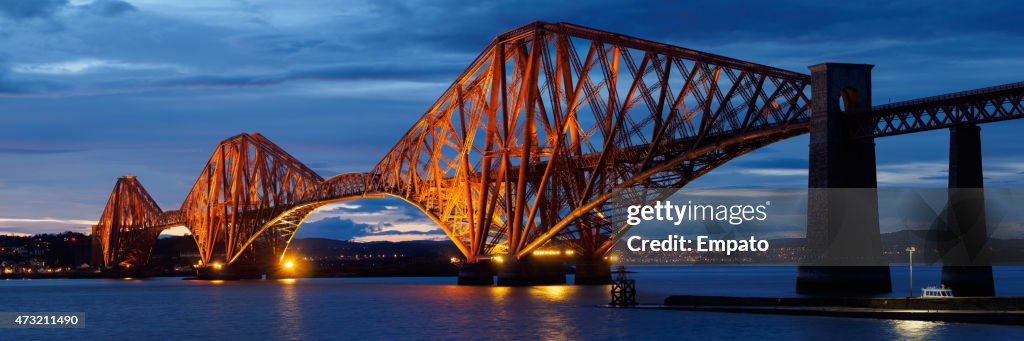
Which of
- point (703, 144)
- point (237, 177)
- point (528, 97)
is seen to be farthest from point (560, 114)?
point (237, 177)

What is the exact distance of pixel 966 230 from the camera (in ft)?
211

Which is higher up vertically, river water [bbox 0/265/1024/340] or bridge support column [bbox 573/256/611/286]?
bridge support column [bbox 573/256/611/286]

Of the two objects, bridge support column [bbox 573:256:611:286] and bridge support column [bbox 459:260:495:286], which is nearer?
bridge support column [bbox 459:260:495:286]

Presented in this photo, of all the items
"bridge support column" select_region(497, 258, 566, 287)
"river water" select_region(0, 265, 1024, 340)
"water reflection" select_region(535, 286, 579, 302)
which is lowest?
Result: "river water" select_region(0, 265, 1024, 340)

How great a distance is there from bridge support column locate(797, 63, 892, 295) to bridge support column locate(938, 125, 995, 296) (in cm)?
720

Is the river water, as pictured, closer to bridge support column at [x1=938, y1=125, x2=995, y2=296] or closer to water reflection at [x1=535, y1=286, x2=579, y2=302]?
water reflection at [x1=535, y1=286, x2=579, y2=302]

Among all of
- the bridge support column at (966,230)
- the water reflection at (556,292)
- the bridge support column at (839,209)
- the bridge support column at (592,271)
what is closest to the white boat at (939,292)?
the bridge support column at (966,230)

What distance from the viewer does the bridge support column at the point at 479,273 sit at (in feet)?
392

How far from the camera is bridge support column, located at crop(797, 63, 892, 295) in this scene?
71.6m

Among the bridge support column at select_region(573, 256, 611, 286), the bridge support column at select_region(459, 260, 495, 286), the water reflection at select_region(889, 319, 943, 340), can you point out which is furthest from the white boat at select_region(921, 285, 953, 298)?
the bridge support column at select_region(573, 256, 611, 286)

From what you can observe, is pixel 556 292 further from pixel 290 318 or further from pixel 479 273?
pixel 290 318

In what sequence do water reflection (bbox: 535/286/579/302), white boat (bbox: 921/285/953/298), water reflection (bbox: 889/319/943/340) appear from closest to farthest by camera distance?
water reflection (bbox: 889/319/943/340)
white boat (bbox: 921/285/953/298)
water reflection (bbox: 535/286/579/302)

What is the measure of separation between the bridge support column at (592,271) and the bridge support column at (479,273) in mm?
8408

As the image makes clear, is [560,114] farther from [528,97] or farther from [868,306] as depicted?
[868,306]
